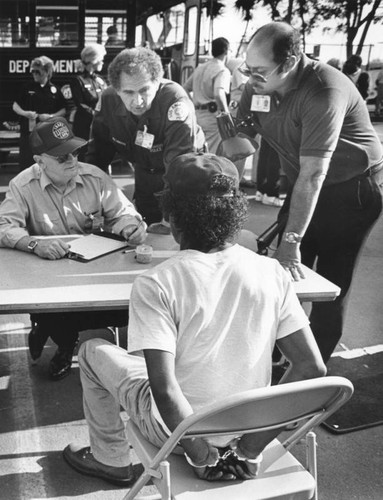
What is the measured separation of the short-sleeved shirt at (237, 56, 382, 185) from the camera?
2.64m

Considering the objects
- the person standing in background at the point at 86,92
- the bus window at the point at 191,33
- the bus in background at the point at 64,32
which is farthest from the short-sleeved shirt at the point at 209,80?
the bus window at the point at 191,33

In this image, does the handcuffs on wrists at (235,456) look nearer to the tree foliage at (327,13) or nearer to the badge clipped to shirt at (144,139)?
the badge clipped to shirt at (144,139)

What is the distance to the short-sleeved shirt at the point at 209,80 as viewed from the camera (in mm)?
6891

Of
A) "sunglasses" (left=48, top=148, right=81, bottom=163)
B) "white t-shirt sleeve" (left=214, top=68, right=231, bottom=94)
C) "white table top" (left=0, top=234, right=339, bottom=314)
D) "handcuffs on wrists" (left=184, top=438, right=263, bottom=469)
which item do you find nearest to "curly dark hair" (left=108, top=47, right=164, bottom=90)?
Answer: "sunglasses" (left=48, top=148, right=81, bottom=163)

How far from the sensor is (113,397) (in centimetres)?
227

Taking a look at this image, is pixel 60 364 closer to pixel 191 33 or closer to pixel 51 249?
pixel 51 249

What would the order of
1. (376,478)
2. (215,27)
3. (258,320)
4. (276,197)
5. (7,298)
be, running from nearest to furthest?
(258,320)
(7,298)
(376,478)
(276,197)
(215,27)

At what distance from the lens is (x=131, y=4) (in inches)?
348

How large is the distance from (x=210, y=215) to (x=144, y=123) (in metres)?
1.87

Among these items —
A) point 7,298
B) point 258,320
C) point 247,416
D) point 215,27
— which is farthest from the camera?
point 215,27

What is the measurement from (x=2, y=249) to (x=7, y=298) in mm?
634

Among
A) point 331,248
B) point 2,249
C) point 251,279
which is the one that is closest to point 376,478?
point 331,248

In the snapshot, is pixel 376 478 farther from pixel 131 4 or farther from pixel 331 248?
pixel 131 4

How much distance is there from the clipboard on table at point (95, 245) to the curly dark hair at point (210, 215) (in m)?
1.08
